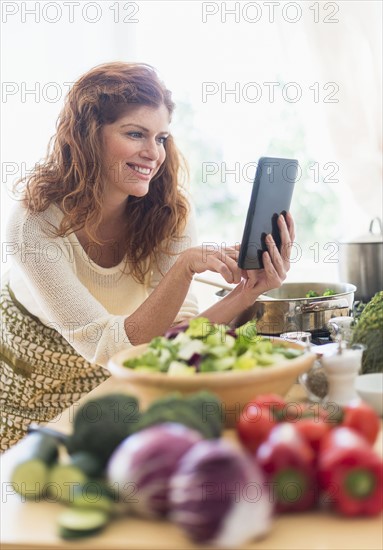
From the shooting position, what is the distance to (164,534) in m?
0.70

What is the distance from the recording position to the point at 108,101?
6.37 feet

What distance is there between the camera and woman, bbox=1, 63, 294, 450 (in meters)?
1.78

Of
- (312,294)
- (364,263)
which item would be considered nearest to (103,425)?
(312,294)

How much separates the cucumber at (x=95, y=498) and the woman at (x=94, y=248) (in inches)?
39.4

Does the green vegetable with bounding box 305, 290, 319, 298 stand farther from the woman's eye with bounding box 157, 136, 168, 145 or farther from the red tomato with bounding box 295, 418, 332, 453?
the red tomato with bounding box 295, 418, 332, 453

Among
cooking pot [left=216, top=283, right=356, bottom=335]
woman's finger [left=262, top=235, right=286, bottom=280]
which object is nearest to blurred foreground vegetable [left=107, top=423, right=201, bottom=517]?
cooking pot [left=216, top=283, right=356, bottom=335]

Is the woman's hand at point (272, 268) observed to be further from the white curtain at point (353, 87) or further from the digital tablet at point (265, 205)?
the white curtain at point (353, 87)

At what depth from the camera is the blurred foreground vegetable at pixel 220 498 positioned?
0.64 meters

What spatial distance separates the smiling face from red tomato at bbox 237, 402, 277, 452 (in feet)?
3.97

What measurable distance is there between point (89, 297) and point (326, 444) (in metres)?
1.11

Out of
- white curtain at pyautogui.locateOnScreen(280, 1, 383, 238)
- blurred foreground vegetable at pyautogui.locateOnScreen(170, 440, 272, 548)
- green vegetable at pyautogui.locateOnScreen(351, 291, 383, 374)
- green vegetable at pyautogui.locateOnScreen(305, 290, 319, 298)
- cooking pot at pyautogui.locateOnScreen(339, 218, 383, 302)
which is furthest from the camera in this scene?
white curtain at pyautogui.locateOnScreen(280, 1, 383, 238)

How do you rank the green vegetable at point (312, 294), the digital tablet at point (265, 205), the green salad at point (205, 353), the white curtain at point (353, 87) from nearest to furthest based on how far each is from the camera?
the green salad at point (205, 353)
the digital tablet at point (265, 205)
the green vegetable at point (312, 294)
the white curtain at point (353, 87)

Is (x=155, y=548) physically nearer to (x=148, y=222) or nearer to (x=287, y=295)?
(x=287, y=295)

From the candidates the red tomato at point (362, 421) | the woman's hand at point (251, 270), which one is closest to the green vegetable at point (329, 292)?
the woman's hand at point (251, 270)
